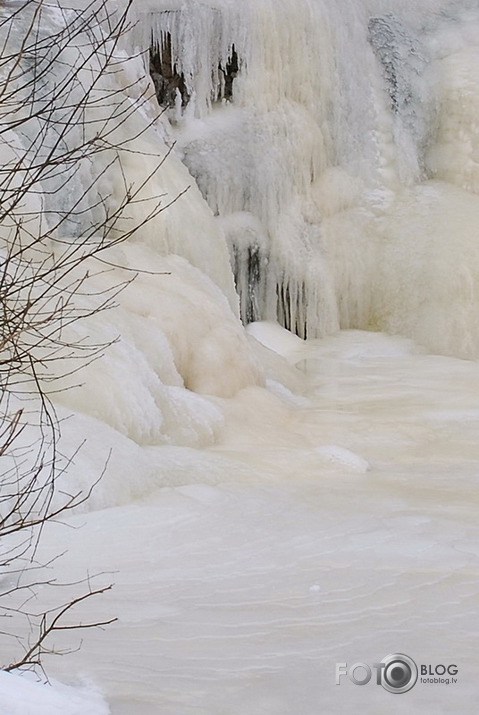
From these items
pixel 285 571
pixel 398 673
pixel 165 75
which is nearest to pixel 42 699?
pixel 398 673

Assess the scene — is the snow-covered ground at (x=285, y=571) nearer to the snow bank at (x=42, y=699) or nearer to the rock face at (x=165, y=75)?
the snow bank at (x=42, y=699)

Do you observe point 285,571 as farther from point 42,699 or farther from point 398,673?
point 42,699

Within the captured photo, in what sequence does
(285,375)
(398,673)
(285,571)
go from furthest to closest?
(285,375) < (285,571) < (398,673)

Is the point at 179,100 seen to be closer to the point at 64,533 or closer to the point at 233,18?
the point at 233,18

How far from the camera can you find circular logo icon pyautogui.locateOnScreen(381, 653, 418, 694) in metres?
1.85

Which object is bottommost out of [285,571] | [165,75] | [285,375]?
[285,571]

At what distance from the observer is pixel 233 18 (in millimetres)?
8078

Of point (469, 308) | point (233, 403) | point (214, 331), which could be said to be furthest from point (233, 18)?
point (233, 403)

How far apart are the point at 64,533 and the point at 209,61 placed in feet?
19.4

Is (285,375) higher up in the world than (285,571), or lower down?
higher up

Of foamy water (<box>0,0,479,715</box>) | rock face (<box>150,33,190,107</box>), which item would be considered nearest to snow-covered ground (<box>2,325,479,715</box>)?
foamy water (<box>0,0,479,715</box>)

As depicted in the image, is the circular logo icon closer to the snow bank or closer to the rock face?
the snow bank

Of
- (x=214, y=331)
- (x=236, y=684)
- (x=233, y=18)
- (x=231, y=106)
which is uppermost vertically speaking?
(x=233, y=18)

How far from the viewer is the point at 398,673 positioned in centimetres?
190
